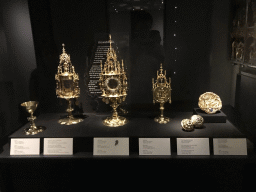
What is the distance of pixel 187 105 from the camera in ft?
9.57

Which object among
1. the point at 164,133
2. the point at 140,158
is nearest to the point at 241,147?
the point at 164,133

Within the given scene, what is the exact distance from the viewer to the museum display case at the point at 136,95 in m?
2.25

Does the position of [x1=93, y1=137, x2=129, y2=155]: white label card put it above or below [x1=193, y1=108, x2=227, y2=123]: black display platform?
below

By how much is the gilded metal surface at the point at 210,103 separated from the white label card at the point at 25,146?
1837mm

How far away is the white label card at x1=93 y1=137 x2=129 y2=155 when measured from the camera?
7.38ft

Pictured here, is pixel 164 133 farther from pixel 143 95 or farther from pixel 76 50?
pixel 76 50

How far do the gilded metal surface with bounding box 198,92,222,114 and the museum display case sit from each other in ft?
0.04

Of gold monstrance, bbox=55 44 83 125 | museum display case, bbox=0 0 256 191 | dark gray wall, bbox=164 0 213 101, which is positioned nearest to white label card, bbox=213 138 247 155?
museum display case, bbox=0 0 256 191

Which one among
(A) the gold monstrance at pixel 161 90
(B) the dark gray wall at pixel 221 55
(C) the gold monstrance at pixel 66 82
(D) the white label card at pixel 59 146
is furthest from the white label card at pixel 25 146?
(B) the dark gray wall at pixel 221 55

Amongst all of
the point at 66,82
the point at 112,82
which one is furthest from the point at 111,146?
the point at 66,82

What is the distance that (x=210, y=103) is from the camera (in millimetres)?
2545

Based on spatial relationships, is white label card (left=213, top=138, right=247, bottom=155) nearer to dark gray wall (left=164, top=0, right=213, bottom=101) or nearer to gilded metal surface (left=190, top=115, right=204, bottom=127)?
gilded metal surface (left=190, top=115, right=204, bottom=127)
